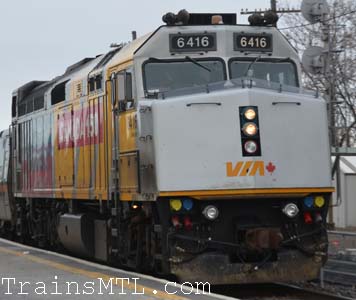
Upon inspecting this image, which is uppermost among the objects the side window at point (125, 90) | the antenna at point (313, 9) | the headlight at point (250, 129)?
the antenna at point (313, 9)

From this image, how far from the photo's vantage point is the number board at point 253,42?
39.4 ft

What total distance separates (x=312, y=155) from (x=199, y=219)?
189cm

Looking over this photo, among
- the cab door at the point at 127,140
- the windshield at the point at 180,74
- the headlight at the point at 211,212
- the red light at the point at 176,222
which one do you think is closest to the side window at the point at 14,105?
the cab door at the point at 127,140

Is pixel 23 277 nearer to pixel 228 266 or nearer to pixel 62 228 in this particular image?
pixel 228 266

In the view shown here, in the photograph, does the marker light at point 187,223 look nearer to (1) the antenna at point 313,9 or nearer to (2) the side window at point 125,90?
(2) the side window at point 125,90

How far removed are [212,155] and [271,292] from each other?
8.64 ft

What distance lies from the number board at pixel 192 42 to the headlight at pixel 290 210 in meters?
2.70

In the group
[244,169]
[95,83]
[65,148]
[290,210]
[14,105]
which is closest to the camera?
[244,169]

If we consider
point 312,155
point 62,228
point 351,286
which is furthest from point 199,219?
point 62,228

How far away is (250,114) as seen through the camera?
1088cm

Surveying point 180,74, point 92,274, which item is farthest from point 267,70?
point 92,274

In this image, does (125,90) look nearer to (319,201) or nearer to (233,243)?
(233,243)

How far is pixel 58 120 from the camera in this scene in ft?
53.8

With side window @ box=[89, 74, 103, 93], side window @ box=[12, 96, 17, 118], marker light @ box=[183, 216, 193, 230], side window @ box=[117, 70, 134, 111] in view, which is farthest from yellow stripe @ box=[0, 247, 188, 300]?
side window @ box=[12, 96, 17, 118]
